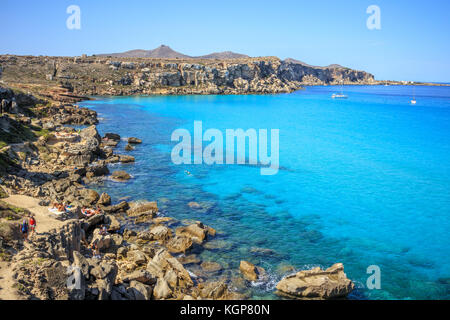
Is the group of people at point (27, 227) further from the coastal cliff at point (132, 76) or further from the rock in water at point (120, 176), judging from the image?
the coastal cliff at point (132, 76)

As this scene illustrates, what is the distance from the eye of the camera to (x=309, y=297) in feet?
54.9

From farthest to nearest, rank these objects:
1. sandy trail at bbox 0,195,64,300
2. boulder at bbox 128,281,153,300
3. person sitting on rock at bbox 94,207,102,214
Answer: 1. person sitting on rock at bbox 94,207,102,214
2. boulder at bbox 128,281,153,300
3. sandy trail at bbox 0,195,64,300

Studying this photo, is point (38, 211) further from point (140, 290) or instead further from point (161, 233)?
point (140, 290)

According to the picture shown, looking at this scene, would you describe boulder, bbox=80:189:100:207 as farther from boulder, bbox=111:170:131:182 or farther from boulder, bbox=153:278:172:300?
boulder, bbox=153:278:172:300

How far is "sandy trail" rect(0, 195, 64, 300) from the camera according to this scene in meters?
12.4

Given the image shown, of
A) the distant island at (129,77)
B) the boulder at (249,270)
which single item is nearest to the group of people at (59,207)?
the boulder at (249,270)

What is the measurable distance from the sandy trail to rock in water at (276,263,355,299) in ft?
40.3

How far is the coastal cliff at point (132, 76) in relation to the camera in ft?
361

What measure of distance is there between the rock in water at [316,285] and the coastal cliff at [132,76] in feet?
294

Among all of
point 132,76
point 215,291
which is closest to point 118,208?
point 215,291

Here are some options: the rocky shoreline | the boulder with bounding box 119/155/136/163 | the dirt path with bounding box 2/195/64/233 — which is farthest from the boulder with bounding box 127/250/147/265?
the boulder with bounding box 119/155/136/163

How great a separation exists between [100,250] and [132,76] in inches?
5148
